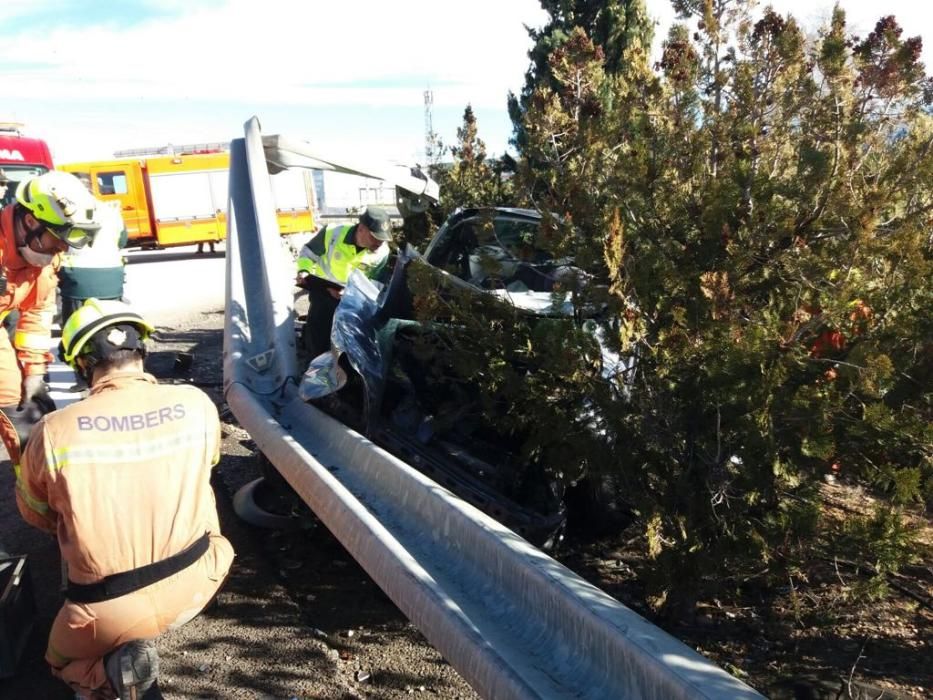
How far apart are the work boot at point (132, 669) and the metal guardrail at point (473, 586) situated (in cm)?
72

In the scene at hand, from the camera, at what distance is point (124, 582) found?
2.26m

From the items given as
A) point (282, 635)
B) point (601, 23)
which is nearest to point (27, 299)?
point (282, 635)

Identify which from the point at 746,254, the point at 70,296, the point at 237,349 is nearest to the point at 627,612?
the point at 746,254

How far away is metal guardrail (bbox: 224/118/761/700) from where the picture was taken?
1817mm

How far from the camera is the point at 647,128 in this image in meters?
2.62

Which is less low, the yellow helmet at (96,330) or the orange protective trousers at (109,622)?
the yellow helmet at (96,330)

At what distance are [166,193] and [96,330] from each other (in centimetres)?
1889

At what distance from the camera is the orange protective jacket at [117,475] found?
2.17m

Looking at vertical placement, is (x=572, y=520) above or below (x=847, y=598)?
below

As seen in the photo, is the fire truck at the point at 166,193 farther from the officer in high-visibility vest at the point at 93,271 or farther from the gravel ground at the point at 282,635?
the gravel ground at the point at 282,635

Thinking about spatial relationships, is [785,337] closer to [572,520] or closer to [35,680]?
[572,520]

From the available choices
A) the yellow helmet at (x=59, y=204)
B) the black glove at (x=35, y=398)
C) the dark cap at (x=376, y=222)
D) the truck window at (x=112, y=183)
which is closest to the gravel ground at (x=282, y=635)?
the black glove at (x=35, y=398)

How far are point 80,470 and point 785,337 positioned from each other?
2137 mm

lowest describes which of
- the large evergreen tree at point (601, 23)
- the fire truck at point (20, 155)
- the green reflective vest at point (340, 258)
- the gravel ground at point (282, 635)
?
the gravel ground at point (282, 635)
